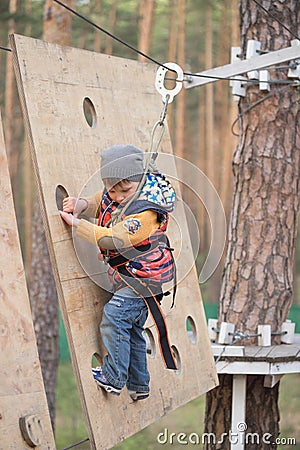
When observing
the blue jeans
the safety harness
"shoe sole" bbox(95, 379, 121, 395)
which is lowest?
"shoe sole" bbox(95, 379, 121, 395)

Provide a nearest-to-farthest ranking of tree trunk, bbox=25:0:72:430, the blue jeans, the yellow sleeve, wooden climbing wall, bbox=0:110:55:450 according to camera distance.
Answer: wooden climbing wall, bbox=0:110:55:450 → the yellow sleeve → the blue jeans → tree trunk, bbox=25:0:72:430

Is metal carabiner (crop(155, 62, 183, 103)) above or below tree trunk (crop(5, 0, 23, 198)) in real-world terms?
below

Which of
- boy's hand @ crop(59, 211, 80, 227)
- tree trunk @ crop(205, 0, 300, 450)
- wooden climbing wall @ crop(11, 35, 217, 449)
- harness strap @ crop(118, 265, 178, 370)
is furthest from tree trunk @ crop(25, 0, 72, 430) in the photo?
boy's hand @ crop(59, 211, 80, 227)

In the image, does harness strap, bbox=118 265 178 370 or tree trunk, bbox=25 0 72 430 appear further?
tree trunk, bbox=25 0 72 430

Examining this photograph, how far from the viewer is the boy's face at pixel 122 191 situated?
2.50 metres

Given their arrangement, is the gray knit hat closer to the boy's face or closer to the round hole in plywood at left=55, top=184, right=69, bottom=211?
the boy's face

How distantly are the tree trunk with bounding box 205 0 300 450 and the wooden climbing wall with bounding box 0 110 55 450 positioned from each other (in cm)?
206

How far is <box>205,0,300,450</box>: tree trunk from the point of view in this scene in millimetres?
4293

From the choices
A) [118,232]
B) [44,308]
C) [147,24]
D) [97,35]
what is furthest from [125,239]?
[97,35]

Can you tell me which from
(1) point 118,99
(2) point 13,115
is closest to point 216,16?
(2) point 13,115

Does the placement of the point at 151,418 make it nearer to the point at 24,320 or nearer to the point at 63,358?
the point at 24,320

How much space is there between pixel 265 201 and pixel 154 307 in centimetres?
181

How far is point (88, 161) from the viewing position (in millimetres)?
2705

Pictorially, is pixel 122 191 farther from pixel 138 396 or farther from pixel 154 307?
pixel 138 396
